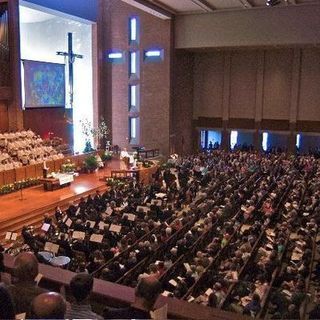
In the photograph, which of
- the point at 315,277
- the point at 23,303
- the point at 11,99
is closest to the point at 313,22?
the point at 11,99

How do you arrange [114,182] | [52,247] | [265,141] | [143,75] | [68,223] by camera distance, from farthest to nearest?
[265,141]
[143,75]
[114,182]
[68,223]
[52,247]

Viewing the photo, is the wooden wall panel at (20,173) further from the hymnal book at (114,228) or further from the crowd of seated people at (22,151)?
the hymnal book at (114,228)

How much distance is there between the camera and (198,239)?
8.11 metres

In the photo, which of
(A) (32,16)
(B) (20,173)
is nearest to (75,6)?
(A) (32,16)

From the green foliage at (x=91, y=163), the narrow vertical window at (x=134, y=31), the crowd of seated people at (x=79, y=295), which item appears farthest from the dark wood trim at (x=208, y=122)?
the crowd of seated people at (x=79, y=295)

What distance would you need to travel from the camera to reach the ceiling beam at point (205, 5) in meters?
19.4

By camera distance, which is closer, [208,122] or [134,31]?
[134,31]

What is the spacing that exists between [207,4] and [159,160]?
7958 millimetres

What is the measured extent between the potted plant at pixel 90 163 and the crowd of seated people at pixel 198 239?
4.44 m

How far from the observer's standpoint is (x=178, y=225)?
8.98 metres

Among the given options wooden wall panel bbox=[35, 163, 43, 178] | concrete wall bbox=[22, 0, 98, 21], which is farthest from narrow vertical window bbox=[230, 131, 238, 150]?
wooden wall panel bbox=[35, 163, 43, 178]

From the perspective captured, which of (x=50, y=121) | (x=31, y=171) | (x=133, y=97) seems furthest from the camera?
(x=133, y=97)

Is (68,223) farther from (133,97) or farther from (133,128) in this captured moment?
(133,97)

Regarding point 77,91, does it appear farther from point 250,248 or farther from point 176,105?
point 250,248
